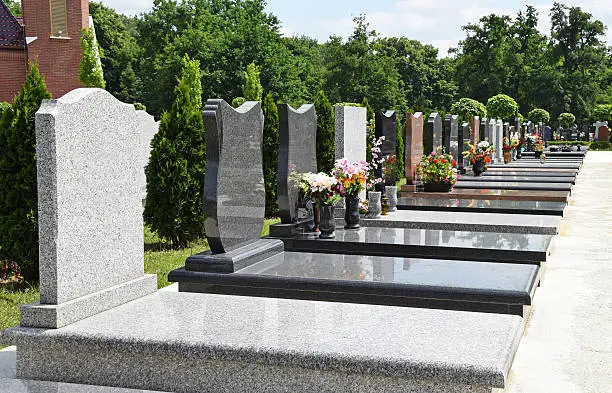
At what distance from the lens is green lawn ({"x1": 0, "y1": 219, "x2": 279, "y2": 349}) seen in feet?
22.8

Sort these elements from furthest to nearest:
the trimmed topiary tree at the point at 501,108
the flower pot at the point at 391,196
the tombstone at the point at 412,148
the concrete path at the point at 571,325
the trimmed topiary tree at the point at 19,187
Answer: the trimmed topiary tree at the point at 501,108, the tombstone at the point at 412,148, the flower pot at the point at 391,196, the trimmed topiary tree at the point at 19,187, the concrete path at the point at 571,325

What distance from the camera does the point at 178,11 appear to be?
4834 centimetres

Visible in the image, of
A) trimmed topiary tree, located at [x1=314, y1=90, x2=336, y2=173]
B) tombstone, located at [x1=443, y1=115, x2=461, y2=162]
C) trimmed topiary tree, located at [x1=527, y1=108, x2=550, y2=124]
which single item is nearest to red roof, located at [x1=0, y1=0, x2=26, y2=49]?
tombstone, located at [x1=443, y1=115, x2=461, y2=162]

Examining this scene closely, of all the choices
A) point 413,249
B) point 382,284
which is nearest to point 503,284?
point 382,284

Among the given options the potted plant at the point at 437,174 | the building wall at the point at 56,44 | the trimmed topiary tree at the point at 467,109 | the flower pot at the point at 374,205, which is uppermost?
the building wall at the point at 56,44

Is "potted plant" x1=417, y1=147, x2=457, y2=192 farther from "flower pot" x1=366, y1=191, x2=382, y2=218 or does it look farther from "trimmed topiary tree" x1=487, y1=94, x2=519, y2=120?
"trimmed topiary tree" x1=487, y1=94, x2=519, y2=120

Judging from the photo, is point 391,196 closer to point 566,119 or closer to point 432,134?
point 432,134

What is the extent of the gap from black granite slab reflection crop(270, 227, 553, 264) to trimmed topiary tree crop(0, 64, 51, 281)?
2906 mm

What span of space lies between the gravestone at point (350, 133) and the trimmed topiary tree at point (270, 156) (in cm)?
307

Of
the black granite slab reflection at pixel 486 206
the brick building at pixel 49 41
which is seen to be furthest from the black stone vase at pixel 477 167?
the brick building at pixel 49 41

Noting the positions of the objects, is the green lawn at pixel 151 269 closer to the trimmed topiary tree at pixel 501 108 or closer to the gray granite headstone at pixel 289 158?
the gray granite headstone at pixel 289 158

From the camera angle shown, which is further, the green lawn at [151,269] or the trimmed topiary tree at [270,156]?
the trimmed topiary tree at [270,156]

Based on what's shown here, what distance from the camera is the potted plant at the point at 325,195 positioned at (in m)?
8.52

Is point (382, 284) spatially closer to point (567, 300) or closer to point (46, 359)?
point (567, 300)
